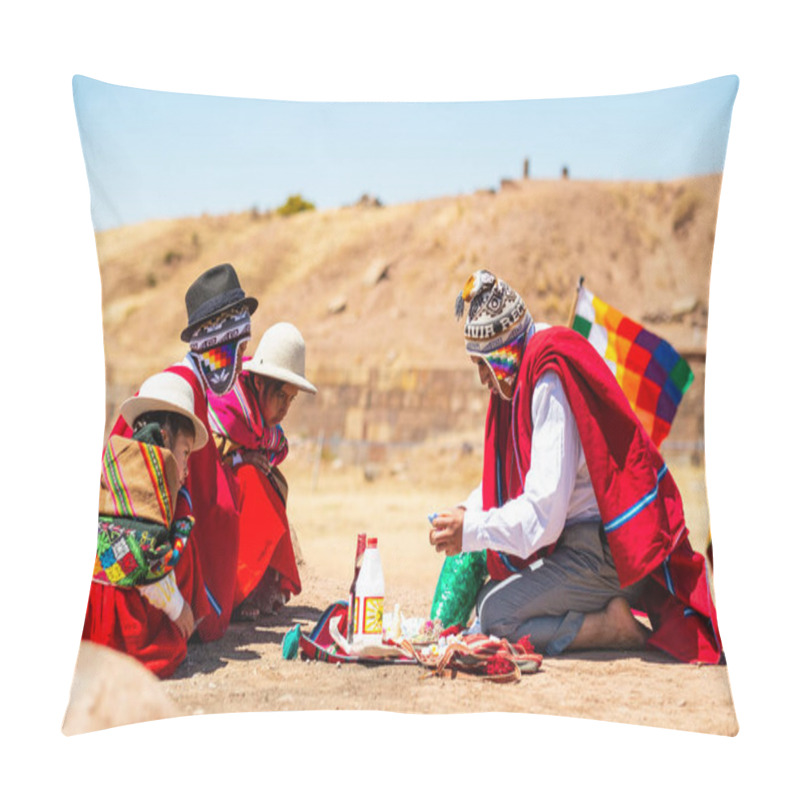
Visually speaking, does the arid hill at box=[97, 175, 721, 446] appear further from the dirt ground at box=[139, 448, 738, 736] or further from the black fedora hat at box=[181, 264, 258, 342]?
the dirt ground at box=[139, 448, 738, 736]

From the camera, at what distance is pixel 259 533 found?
515 cm

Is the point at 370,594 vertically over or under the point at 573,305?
under

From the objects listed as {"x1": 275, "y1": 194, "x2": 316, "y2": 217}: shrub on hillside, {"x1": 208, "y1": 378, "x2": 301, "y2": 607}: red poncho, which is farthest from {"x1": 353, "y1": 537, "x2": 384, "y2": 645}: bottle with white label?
{"x1": 275, "y1": 194, "x2": 316, "y2": 217}: shrub on hillside

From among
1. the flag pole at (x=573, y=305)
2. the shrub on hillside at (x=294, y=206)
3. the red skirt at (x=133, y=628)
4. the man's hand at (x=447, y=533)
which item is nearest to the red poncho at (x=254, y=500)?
the red skirt at (x=133, y=628)

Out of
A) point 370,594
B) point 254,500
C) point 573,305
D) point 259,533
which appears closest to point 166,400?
point 254,500

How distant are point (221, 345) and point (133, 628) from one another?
1.17m

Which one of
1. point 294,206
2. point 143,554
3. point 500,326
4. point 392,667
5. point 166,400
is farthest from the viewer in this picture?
point 294,206

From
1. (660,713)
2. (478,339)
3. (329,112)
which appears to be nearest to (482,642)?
(660,713)

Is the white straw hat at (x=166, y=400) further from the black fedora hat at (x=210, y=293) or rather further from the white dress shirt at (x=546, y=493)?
the white dress shirt at (x=546, y=493)

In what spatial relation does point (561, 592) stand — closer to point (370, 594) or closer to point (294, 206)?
point (370, 594)

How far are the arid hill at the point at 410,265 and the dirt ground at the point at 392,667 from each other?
1.47 feet

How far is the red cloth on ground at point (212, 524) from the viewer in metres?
4.95

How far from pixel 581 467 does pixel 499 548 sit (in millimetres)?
440

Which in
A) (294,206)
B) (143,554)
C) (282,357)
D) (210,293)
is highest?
(294,206)
